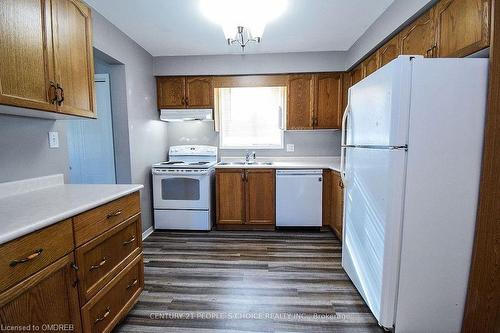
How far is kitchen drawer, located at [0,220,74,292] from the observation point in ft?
2.73

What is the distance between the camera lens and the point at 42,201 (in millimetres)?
1282

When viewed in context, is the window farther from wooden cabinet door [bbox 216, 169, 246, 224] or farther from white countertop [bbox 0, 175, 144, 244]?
white countertop [bbox 0, 175, 144, 244]

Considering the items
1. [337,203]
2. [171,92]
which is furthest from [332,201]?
[171,92]

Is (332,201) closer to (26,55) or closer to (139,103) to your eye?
(139,103)

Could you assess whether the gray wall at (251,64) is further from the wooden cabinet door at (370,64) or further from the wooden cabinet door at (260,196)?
the wooden cabinet door at (260,196)

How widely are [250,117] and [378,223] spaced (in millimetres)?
2581

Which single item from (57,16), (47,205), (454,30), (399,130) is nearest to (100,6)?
(57,16)

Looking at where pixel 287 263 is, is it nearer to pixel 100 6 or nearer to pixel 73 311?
pixel 73 311

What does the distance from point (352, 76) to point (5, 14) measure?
10.5 feet

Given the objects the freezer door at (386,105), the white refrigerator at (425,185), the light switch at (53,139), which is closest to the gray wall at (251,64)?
the freezer door at (386,105)

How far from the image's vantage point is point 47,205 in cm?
119

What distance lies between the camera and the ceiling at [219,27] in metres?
2.05

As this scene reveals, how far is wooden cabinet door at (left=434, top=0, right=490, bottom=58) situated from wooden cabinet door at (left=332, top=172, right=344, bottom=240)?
152 centimetres

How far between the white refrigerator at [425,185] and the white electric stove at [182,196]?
2.10 metres
